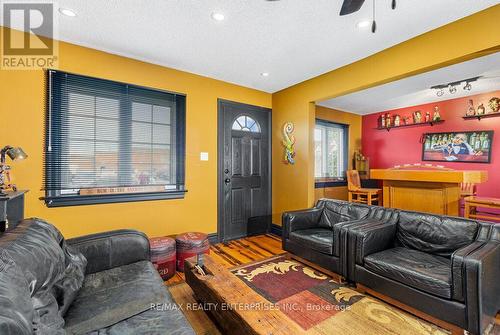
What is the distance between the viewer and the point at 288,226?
3121 mm

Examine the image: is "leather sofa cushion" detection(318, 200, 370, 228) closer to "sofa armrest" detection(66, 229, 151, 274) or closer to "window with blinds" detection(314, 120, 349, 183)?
"window with blinds" detection(314, 120, 349, 183)

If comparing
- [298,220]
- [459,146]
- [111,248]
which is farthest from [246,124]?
[459,146]

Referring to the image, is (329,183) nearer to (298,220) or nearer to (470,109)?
(298,220)

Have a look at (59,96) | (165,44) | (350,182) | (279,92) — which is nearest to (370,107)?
(350,182)

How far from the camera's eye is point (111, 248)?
1.93 metres

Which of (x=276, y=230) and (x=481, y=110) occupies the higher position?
(x=481, y=110)

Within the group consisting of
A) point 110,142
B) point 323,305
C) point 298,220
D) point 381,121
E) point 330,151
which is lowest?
point 323,305

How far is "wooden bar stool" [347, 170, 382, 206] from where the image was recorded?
191 inches

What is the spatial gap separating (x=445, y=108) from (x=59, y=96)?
6.71 metres

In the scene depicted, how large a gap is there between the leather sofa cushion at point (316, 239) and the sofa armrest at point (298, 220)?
74 millimetres

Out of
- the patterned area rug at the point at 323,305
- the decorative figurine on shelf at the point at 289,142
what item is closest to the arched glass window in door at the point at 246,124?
the decorative figurine on shelf at the point at 289,142

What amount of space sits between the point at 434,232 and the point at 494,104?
3621 mm

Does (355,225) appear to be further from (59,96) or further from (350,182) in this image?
(59,96)

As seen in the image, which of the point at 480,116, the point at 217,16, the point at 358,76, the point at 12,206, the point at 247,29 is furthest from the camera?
the point at 480,116
